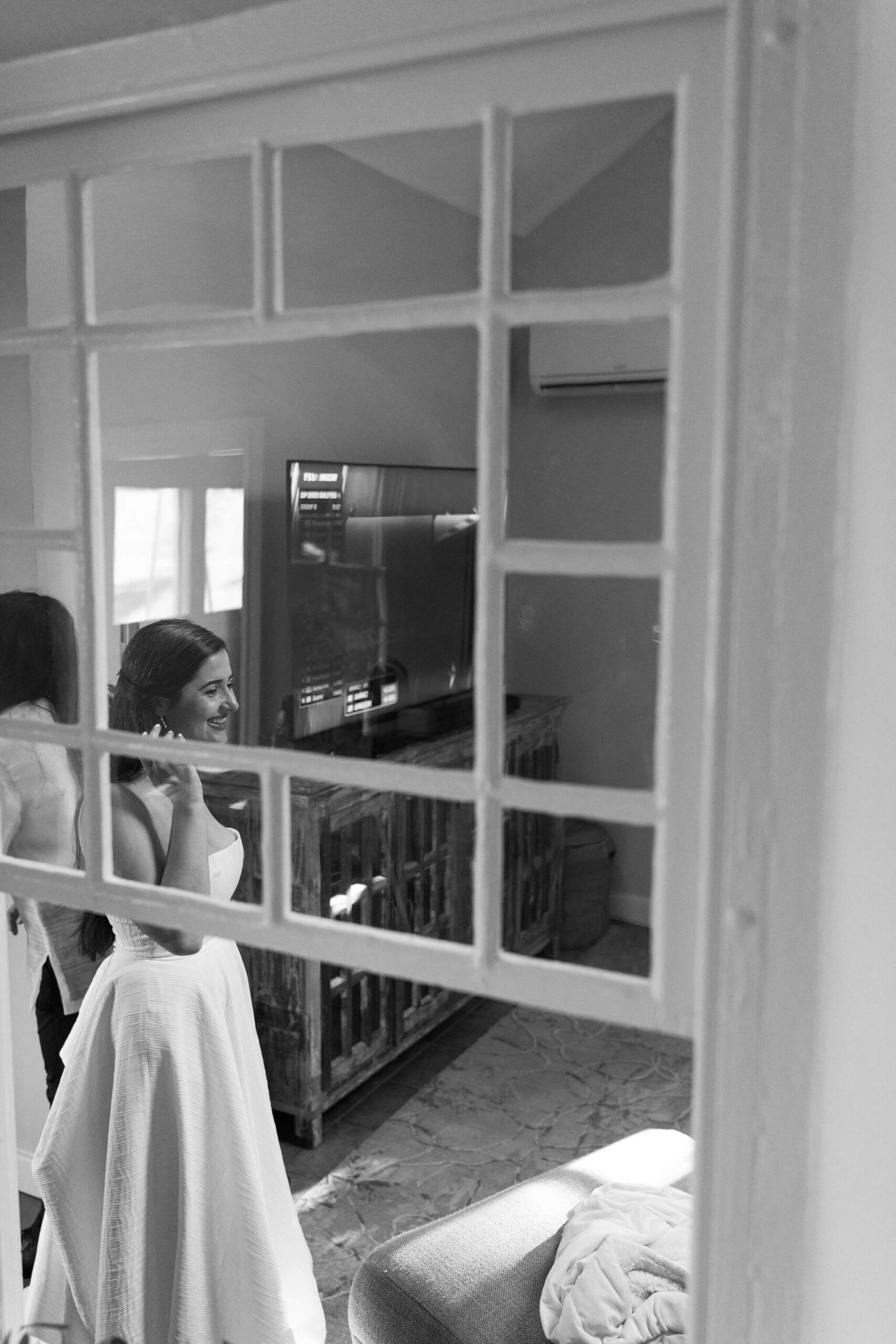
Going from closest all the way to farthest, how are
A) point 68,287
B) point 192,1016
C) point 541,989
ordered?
1. point 541,989
2. point 68,287
3. point 192,1016

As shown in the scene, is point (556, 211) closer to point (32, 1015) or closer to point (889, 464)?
point (889, 464)

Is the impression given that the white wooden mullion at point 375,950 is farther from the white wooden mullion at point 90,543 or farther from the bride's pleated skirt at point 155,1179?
the bride's pleated skirt at point 155,1179

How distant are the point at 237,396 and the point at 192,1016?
1.27 m

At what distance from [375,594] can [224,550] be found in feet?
1.53

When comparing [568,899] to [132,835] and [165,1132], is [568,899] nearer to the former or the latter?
[165,1132]

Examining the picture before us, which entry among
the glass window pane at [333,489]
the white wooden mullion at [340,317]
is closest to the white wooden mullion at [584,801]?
the white wooden mullion at [340,317]

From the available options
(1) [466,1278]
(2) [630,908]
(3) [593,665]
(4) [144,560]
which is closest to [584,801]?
(1) [466,1278]

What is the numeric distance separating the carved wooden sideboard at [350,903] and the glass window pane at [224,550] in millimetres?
353

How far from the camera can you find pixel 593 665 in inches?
130

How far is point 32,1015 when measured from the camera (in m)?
1.98

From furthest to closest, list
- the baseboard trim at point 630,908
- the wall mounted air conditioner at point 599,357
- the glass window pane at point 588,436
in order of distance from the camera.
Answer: the baseboard trim at point 630,908 → the glass window pane at point 588,436 → the wall mounted air conditioner at point 599,357

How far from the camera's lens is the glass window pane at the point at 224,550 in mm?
2047

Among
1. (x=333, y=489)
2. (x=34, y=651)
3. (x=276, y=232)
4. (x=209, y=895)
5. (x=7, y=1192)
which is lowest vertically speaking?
(x=7, y=1192)

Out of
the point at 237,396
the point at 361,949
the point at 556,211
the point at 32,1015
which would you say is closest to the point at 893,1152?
the point at 361,949
